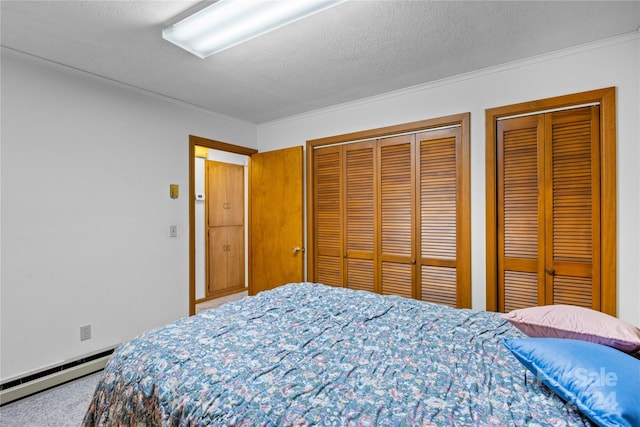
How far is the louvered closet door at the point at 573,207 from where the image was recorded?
2.25 meters

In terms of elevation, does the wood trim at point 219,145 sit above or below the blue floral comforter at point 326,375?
above

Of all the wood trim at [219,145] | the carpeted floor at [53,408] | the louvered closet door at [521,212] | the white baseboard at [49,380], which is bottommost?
the carpeted floor at [53,408]

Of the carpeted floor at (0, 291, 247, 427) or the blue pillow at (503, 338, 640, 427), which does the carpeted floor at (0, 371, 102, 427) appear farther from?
the blue pillow at (503, 338, 640, 427)

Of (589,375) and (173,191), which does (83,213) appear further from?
(589,375)

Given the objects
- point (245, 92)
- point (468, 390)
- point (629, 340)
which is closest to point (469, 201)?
point (629, 340)

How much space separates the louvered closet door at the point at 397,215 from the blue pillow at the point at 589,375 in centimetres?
195

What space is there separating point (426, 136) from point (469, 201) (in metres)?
0.73

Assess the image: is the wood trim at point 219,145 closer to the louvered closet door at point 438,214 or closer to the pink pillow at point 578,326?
the louvered closet door at point 438,214

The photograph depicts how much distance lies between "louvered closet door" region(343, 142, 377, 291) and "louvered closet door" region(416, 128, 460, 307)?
1.66ft

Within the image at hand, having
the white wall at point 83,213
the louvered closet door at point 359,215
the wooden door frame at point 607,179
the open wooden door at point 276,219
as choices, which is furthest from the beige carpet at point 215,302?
the wooden door frame at point 607,179

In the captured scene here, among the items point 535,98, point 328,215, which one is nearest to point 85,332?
point 328,215

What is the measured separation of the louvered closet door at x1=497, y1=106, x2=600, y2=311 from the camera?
2279 mm

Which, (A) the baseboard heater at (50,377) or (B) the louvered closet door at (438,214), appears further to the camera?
(B) the louvered closet door at (438,214)

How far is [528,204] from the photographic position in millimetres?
2490
